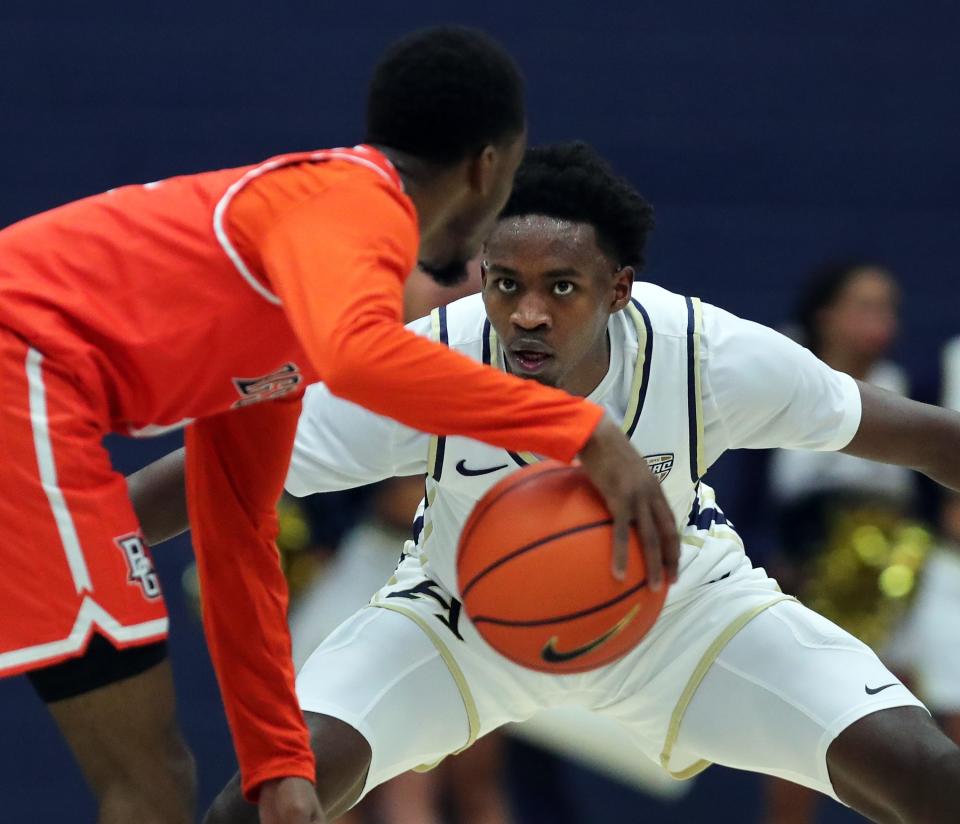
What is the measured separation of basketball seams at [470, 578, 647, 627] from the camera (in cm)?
291

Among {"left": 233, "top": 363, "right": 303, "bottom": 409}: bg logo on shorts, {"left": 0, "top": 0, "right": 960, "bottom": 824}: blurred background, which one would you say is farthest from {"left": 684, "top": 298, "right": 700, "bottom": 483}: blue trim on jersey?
{"left": 0, "top": 0, "right": 960, "bottom": 824}: blurred background

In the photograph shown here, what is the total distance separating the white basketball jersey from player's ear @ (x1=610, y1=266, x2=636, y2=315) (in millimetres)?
38

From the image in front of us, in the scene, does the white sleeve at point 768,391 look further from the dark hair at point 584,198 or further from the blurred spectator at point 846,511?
the blurred spectator at point 846,511

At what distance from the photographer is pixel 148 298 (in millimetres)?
2771

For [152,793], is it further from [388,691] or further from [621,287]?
[621,287]

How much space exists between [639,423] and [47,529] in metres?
1.56

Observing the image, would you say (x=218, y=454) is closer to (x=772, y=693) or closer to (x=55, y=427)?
(x=55, y=427)

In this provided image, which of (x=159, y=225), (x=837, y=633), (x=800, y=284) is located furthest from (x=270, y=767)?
(x=800, y=284)

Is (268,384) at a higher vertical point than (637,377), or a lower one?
higher

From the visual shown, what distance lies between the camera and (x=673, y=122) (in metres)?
6.66

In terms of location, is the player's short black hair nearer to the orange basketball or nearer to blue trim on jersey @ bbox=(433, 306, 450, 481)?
the orange basketball

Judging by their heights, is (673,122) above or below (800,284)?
above

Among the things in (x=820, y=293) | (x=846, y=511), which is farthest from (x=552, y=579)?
(x=820, y=293)

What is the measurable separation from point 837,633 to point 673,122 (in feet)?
10.9
